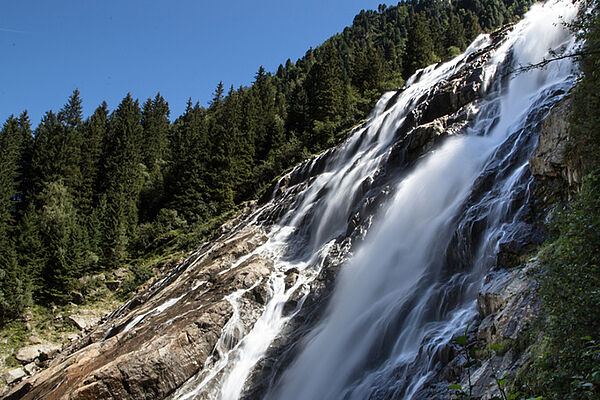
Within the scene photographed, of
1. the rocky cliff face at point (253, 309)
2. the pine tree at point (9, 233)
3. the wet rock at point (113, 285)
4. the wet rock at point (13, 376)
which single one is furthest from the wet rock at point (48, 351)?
the wet rock at point (113, 285)

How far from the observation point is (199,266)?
21.2 meters

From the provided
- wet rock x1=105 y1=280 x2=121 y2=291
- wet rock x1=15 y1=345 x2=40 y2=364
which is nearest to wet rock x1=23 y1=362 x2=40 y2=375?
wet rock x1=15 y1=345 x2=40 y2=364

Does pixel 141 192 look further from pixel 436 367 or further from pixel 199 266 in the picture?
pixel 436 367

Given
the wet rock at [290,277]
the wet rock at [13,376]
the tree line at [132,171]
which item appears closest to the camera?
the wet rock at [290,277]

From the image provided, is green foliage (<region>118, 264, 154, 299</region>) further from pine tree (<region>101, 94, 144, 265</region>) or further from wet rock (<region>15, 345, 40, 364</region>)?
wet rock (<region>15, 345, 40, 364</region>)

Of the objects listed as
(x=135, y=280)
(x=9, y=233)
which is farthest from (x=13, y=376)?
(x=9, y=233)

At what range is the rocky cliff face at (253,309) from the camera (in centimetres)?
820

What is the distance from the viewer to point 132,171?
49.5 meters

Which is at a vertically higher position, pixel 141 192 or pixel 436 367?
pixel 141 192

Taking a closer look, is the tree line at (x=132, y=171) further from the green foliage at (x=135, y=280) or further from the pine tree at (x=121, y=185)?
the green foliage at (x=135, y=280)

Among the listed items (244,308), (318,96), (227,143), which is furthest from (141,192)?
(244,308)

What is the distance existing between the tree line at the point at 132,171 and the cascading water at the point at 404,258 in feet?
57.5

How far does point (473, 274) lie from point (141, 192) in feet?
147

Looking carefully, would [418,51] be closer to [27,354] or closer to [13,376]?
[27,354]
